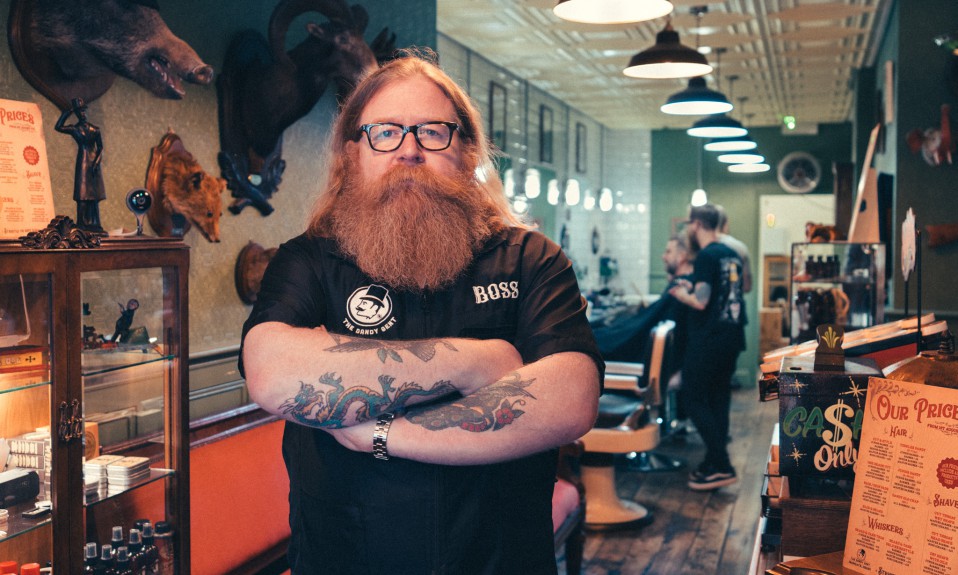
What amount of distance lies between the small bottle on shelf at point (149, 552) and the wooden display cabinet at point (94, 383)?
0.18 ft

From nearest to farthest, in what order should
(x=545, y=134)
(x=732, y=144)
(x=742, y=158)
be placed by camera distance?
(x=732, y=144) → (x=742, y=158) → (x=545, y=134)

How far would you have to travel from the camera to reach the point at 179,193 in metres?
2.91

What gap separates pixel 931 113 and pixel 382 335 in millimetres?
4715

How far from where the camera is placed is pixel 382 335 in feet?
4.99

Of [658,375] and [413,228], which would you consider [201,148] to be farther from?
[658,375]

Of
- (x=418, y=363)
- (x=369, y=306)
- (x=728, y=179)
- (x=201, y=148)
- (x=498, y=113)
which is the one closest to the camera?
(x=418, y=363)

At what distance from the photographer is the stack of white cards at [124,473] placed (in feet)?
7.54

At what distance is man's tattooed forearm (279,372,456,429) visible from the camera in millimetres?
1390

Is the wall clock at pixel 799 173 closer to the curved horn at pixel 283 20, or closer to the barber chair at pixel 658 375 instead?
the barber chair at pixel 658 375

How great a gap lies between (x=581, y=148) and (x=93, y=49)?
29.6ft

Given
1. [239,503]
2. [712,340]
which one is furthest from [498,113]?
[239,503]

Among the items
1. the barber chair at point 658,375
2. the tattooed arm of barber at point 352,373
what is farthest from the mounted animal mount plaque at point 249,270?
the barber chair at point 658,375

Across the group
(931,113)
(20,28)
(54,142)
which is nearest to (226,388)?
(54,142)

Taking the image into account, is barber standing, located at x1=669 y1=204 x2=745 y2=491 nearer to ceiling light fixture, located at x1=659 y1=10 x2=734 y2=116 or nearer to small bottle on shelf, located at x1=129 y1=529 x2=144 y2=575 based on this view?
ceiling light fixture, located at x1=659 y1=10 x2=734 y2=116
